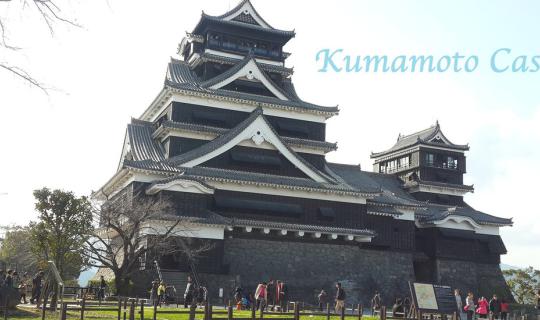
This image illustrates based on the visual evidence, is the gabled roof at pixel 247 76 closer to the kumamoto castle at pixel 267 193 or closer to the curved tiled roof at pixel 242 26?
the kumamoto castle at pixel 267 193

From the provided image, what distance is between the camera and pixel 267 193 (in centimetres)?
3759

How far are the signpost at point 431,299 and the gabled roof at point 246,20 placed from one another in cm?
2708

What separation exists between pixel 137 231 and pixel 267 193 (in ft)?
30.4

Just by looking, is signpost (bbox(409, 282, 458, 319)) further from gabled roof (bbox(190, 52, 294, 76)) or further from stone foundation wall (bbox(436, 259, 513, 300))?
A: gabled roof (bbox(190, 52, 294, 76))

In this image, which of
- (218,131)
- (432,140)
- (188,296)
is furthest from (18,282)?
(432,140)

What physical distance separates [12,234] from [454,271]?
34.9m

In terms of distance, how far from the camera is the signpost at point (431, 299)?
77.2ft

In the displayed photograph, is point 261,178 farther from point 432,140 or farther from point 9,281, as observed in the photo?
point 432,140

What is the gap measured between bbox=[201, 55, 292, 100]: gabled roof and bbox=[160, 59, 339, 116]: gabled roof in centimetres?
54

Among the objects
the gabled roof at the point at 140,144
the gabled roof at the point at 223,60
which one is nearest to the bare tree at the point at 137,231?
the gabled roof at the point at 140,144

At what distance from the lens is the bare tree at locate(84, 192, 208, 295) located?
29141mm

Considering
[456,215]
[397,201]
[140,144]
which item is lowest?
[456,215]

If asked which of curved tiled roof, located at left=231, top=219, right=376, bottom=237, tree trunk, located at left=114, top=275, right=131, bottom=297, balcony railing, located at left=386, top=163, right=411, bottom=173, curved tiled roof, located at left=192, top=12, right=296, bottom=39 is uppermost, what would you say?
curved tiled roof, located at left=192, top=12, right=296, bottom=39

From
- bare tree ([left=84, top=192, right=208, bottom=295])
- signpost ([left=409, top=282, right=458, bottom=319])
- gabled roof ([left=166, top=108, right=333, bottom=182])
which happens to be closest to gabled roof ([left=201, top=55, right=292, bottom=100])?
gabled roof ([left=166, top=108, right=333, bottom=182])
